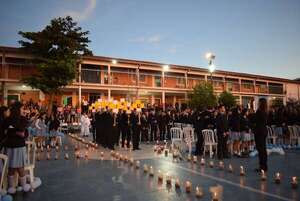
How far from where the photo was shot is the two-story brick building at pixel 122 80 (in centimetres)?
2317

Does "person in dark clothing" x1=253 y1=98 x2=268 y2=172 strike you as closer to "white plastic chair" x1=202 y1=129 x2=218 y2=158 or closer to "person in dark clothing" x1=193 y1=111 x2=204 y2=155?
"white plastic chair" x1=202 y1=129 x2=218 y2=158

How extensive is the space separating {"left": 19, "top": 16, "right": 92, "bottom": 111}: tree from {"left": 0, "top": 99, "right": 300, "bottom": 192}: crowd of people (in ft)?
11.9

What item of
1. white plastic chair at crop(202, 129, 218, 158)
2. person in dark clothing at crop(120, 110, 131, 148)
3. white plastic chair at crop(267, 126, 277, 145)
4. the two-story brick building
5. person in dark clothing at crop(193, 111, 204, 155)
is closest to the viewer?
white plastic chair at crop(202, 129, 218, 158)

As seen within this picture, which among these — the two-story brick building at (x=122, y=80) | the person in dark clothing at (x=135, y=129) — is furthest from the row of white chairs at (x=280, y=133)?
the two-story brick building at (x=122, y=80)

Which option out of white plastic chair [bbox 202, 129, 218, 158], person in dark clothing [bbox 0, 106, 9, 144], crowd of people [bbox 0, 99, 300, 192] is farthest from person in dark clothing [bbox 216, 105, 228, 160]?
person in dark clothing [bbox 0, 106, 9, 144]

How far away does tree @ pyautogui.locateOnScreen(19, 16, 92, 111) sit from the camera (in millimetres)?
20484

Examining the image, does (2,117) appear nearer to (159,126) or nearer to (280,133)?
(280,133)

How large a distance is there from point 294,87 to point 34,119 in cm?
4484

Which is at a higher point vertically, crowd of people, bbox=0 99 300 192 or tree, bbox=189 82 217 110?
tree, bbox=189 82 217 110

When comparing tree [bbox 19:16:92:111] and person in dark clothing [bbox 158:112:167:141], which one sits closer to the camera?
person in dark clothing [bbox 158:112:167:141]

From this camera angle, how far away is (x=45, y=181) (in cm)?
667

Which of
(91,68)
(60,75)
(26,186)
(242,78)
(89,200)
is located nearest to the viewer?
(89,200)

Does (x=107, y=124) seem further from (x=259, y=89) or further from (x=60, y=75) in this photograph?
(x=259, y=89)

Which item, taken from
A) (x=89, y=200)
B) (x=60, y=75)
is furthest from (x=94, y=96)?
(x=89, y=200)
